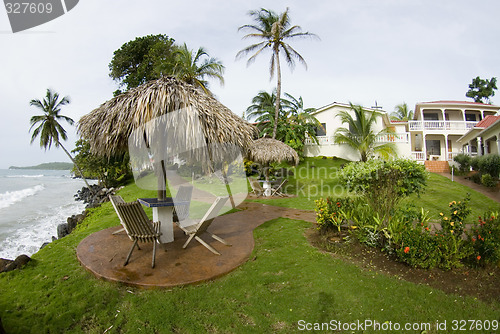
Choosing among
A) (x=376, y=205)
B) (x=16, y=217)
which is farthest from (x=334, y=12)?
(x=16, y=217)

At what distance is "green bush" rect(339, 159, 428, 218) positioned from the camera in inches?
206

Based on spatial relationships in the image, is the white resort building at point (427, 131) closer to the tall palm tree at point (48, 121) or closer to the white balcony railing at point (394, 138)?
the white balcony railing at point (394, 138)

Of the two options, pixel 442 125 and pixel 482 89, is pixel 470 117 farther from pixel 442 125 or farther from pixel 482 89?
pixel 482 89

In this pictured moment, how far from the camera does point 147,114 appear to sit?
4910mm

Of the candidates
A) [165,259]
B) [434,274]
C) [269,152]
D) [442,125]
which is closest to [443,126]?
[442,125]

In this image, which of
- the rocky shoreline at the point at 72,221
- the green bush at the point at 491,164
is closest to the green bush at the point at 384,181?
the rocky shoreline at the point at 72,221

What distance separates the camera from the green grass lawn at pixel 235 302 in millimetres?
2936

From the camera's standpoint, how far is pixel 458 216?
422cm

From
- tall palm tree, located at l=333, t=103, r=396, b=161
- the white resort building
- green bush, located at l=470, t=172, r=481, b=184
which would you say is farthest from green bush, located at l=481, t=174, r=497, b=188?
the white resort building

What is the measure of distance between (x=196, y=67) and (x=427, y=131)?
1888 cm

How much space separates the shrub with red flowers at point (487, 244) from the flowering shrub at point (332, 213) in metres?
2.08

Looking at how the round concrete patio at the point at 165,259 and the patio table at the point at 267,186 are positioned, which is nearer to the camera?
the round concrete patio at the point at 165,259

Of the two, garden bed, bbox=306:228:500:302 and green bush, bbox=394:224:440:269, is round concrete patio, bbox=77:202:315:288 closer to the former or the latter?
garden bed, bbox=306:228:500:302

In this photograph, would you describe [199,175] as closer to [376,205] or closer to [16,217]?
[16,217]
